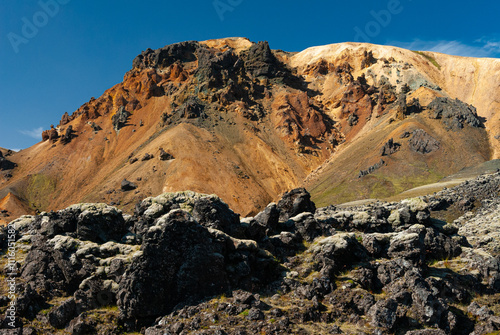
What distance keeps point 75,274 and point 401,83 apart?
517ft

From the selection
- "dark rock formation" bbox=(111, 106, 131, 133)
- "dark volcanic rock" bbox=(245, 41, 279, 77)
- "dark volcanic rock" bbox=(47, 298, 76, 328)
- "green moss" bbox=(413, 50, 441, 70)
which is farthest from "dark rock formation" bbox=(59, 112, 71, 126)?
"green moss" bbox=(413, 50, 441, 70)

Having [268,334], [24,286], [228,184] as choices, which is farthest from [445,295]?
[228,184]

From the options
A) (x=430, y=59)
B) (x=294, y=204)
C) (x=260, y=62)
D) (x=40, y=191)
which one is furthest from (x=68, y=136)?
(x=430, y=59)

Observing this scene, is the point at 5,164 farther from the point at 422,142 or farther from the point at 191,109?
the point at 422,142

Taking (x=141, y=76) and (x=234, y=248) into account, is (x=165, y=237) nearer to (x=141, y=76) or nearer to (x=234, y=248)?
(x=234, y=248)

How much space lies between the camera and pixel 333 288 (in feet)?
68.5

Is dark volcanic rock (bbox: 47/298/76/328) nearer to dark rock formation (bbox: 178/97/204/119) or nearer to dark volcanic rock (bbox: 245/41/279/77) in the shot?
dark rock formation (bbox: 178/97/204/119)

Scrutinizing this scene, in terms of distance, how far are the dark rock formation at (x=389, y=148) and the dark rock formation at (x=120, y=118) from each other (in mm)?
102752

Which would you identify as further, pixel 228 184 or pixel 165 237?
pixel 228 184

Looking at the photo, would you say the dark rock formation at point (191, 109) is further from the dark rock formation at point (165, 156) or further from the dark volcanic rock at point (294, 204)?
the dark volcanic rock at point (294, 204)

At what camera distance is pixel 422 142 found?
100625 millimetres

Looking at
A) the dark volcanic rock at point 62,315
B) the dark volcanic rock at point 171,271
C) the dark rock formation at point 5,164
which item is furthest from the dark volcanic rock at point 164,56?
the dark volcanic rock at point 62,315

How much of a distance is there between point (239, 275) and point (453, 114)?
380 feet

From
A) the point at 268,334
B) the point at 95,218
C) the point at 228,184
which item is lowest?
the point at 268,334
